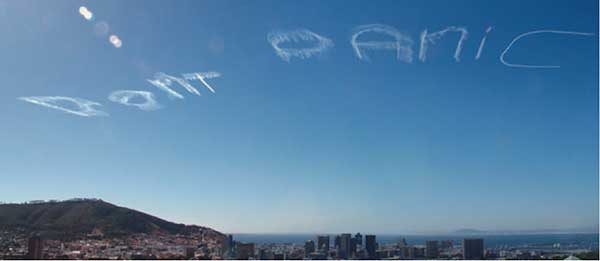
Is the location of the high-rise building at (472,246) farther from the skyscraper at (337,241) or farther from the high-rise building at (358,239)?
the skyscraper at (337,241)

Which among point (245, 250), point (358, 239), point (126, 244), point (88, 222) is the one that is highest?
point (88, 222)

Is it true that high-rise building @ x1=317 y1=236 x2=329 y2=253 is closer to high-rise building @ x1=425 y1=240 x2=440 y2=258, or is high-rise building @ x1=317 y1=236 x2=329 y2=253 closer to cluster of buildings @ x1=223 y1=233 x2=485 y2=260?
cluster of buildings @ x1=223 y1=233 x2=485 y2=260

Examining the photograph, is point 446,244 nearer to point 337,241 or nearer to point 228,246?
point 337,241

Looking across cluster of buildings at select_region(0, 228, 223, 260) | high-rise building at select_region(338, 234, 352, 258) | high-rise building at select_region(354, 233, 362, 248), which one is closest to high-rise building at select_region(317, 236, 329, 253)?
high-rise building at select_region(338, 234, 352, 258)

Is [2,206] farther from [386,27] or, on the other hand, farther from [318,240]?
[386,27]

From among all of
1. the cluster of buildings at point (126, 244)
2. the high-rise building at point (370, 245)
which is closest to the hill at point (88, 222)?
the cluster of buildings at point (126, 244)

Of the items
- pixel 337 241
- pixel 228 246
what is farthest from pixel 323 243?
pixel 228 246
